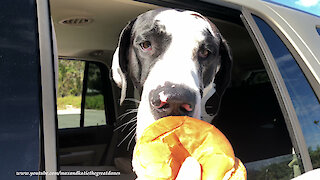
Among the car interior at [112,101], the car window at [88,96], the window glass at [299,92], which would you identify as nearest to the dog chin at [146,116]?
the car interior at [112,101]

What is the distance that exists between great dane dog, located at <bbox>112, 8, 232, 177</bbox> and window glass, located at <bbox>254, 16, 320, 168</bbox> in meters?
0.29

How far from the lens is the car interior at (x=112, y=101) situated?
7.02 ft

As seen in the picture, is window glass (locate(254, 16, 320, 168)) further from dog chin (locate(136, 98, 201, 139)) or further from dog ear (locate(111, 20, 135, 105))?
dog ear (locate(111, 20, 135, 105))

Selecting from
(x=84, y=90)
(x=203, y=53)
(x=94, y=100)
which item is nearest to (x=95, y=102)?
(x=94, y=100)

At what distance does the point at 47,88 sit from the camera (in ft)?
3.51

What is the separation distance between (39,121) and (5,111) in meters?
0.11

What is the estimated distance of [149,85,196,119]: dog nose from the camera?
132cm

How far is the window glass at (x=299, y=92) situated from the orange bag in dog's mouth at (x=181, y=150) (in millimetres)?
710

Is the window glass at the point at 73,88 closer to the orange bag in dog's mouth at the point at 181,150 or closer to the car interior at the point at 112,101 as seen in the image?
the car interior at the point at 112,101

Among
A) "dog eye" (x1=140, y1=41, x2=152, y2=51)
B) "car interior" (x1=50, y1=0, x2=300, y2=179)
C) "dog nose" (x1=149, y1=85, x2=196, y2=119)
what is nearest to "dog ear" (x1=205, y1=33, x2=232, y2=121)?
"car interior" (x1=50, y1=0, x2=300, y2=179)

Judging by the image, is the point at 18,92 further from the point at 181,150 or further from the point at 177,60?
the point at 177,60

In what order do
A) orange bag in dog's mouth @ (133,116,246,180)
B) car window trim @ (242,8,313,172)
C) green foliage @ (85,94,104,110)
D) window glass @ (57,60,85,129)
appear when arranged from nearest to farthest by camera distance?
orange bag in dog's mouth @ (133,116,246,180) → car window trim @ (242,8,313,172) → window glass @ (57,60,85,129) → green foliage @ (85,94,104,110)

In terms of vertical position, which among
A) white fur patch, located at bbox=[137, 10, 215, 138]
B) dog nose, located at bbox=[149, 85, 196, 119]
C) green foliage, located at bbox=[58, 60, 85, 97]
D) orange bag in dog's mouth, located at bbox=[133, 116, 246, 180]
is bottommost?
green foliage, located at bbox=[58, 60, 85, 97]

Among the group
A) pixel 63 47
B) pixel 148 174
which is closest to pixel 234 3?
pixel 148 174
